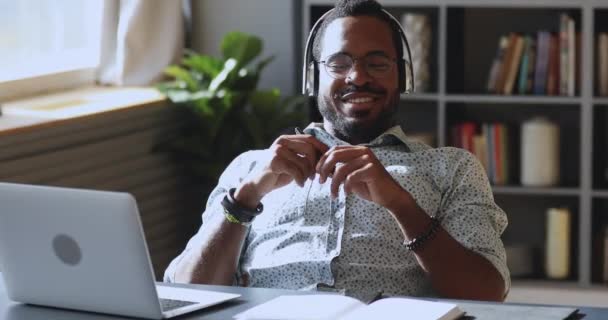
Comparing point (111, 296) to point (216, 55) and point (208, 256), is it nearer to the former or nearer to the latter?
point (208, 256)

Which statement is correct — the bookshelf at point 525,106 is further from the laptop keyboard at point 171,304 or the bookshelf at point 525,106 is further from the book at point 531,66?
the laptop keyboard at point 171,304

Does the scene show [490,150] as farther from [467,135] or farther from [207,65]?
[207,65]

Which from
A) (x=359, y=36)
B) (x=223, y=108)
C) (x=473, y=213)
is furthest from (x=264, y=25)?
(x=473, y=213)

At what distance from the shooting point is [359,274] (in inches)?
85.9

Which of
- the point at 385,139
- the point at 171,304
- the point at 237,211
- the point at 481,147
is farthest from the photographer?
the point at 481,147

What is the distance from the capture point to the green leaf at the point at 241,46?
13.2ft

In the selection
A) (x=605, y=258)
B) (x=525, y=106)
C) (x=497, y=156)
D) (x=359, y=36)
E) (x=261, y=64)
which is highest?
(x=359, y=36)

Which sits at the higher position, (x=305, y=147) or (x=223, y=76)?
(x=305, y=147)

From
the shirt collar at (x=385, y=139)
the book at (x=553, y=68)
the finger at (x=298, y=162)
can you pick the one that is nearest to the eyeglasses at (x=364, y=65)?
the shirt collar at (x=385, y=139)

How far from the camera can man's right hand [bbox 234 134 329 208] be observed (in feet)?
6.55

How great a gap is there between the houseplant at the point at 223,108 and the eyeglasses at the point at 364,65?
162cm

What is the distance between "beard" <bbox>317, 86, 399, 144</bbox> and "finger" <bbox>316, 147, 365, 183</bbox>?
366 millimetres

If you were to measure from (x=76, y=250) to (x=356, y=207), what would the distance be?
2.39ft

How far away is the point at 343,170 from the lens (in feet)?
6.31
